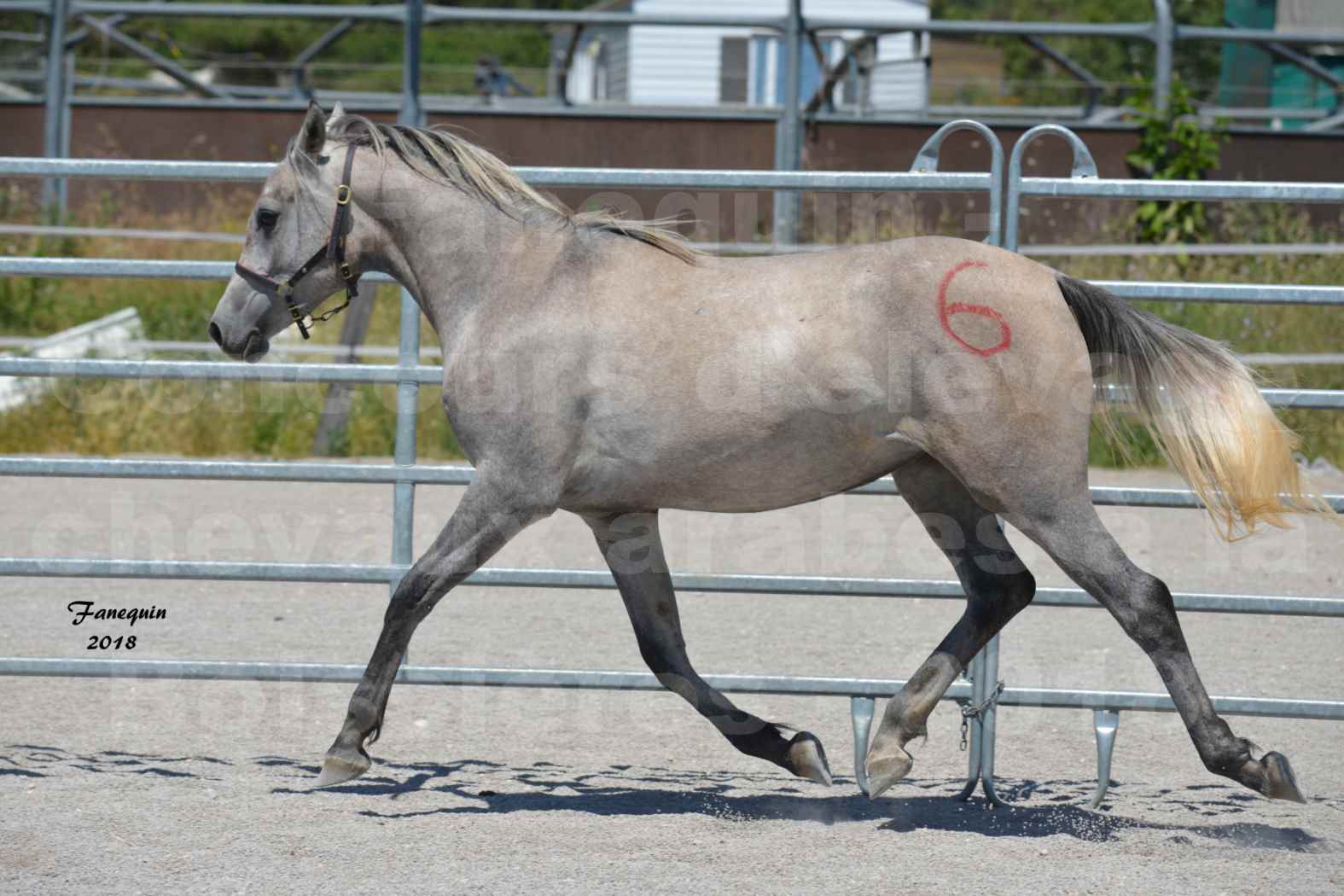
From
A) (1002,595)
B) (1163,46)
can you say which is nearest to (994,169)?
(1002,595)

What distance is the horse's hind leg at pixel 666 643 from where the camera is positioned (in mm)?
4355

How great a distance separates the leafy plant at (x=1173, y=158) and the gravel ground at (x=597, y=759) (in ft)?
18.7

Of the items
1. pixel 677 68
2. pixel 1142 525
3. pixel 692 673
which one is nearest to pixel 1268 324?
pixel 1142 525

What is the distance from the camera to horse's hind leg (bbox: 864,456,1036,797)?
14.1 ft

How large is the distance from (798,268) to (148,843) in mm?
2211

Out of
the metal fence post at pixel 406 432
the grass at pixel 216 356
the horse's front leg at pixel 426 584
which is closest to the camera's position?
the horse's front leg at pixel 426 584

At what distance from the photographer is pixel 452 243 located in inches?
170

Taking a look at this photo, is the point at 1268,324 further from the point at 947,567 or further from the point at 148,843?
the point at 148,843

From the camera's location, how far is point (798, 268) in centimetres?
412

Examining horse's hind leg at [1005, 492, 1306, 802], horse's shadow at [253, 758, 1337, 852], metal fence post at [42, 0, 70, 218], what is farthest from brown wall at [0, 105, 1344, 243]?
horse's hind leg at [1005, 492, 1306, 802]

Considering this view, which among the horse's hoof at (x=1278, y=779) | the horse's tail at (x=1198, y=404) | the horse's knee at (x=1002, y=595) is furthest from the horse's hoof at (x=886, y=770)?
the horse's tail at (x=1198, y=404)

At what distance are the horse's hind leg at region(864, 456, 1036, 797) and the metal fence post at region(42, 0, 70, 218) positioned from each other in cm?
1237

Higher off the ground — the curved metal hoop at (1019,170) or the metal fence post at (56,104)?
the metal fence post at (56,104)

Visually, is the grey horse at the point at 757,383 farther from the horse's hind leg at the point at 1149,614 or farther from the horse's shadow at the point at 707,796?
the horse's shadow at the point at 707,796
